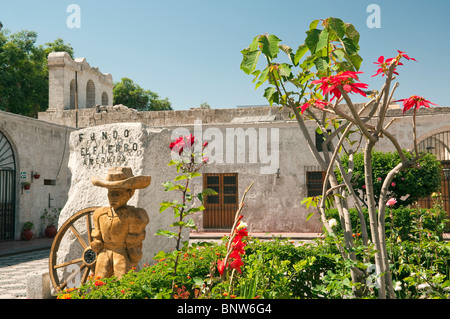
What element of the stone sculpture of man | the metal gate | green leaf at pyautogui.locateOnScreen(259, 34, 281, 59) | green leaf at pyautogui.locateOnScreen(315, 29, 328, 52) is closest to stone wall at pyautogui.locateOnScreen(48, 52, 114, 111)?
the metal gate

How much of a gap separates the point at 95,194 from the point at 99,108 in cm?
1214

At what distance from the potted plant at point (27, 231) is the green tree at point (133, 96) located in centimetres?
2212

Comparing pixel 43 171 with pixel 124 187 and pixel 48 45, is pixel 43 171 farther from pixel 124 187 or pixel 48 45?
pixel 48 45

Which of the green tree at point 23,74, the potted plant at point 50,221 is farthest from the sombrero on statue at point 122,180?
the green tree at point 23,74

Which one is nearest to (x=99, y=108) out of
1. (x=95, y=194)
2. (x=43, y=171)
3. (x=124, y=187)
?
(x=43, y=171)

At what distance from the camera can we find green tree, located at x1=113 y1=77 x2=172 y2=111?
1312 inches

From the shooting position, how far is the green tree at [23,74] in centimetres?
2133

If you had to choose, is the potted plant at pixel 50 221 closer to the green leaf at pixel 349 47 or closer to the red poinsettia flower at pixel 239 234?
the red poinsettia flower at pixel 239 234

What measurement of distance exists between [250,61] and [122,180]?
1.97 meters

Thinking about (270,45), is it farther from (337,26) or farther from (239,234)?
(239,234)

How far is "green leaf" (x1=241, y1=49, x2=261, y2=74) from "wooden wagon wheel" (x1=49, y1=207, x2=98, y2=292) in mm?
2625

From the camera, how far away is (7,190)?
12164 mm

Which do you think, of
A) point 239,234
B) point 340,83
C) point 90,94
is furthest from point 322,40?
point 90,94
